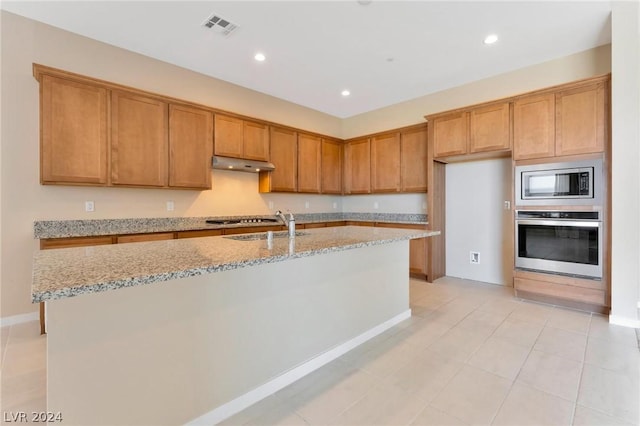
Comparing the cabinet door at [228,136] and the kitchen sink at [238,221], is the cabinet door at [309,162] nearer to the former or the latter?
the kitchen sink at [238,221]

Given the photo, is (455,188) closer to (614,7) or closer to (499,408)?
(614,7)

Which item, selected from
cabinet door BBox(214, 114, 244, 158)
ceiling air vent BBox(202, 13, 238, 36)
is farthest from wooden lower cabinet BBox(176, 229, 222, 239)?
ceiling air vent BBox(202, 13, 238, 36)

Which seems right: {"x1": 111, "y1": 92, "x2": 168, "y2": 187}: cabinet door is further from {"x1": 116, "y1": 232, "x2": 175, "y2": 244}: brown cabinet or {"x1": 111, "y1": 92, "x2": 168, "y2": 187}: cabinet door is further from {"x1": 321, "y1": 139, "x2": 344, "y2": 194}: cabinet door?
{"x1": 321, "y1": 139, "x2": 344, "y2": 194}: cabinet door

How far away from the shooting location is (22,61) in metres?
2.91

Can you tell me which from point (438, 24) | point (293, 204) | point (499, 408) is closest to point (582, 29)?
point (438, 24)

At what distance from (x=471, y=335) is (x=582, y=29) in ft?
10.9

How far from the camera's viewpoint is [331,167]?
567 cm

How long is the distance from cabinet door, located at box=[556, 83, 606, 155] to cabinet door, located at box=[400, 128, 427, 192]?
1711 mm

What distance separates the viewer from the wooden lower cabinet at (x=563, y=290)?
10.0 ft

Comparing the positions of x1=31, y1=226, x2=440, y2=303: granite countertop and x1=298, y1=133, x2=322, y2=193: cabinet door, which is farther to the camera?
x1=298, y1=133, x2=322, y2=193: cabinet door

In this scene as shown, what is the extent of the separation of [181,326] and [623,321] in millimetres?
3835

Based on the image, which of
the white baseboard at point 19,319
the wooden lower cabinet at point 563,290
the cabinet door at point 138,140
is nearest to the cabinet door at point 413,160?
the wooden lower cabinet at point 563,290

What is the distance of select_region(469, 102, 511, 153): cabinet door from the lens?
362cm

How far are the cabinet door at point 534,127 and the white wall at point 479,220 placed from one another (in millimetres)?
652
